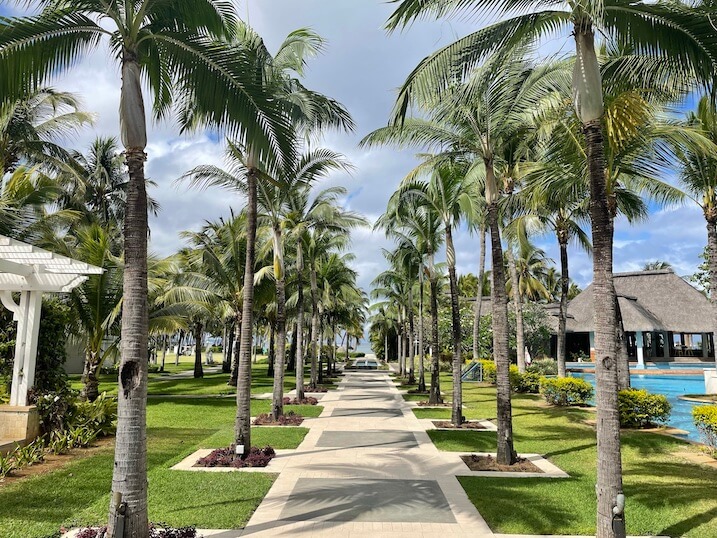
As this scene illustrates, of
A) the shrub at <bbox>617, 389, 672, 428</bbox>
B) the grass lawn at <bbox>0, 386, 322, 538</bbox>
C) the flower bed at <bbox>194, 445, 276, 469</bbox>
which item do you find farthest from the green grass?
the shrub at <bbox>617, 389, 672, 428</bbox>

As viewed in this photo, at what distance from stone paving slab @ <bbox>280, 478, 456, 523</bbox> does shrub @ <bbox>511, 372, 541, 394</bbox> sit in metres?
15.3

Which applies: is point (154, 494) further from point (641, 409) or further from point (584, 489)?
point (641, 409)

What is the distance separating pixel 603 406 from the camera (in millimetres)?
5227

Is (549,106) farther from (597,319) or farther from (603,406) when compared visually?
(603,406)

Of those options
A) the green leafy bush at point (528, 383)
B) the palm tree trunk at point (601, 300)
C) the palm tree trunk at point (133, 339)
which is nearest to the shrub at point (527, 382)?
the green leafy bush at point (528, 383)

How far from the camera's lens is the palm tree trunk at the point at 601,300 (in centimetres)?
505

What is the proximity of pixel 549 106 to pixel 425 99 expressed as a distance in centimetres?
341

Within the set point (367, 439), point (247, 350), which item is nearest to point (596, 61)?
point (247, 350)

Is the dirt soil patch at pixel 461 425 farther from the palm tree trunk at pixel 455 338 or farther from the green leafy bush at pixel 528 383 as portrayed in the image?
the green leafy bush at pixel 528 383

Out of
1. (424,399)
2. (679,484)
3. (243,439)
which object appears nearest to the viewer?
(679,484)

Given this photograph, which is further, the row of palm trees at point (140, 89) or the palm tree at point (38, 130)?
the palm tree at point (38, 130)

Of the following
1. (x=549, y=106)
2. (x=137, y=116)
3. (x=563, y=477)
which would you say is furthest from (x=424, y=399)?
(x=137, y=116)

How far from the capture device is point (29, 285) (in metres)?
10.2

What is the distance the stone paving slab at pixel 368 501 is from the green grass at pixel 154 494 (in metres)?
0.61
